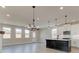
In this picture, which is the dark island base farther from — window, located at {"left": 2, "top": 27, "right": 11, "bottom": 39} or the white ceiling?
window, located at {"left": 2, "top": 27, "right": 11, "bottom": 39}

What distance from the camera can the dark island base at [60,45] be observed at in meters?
8.92

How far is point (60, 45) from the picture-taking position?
31.8ft

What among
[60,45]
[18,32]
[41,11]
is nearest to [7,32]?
[18,32]

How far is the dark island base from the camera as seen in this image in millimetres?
8922

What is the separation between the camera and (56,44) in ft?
33.5

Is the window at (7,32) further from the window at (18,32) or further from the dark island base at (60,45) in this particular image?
the dark island base at (60,45)

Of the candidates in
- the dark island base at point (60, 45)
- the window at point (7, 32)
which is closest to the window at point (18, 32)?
the window at point (7, 32)

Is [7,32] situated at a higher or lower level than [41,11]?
lower

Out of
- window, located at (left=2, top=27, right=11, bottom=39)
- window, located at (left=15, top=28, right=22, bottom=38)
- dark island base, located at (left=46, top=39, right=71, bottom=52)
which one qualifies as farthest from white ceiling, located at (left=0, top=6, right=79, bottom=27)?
window, located at (left=15, top=28, right=22, bottom=38)

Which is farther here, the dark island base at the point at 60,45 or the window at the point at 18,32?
the window at the point at 18,32

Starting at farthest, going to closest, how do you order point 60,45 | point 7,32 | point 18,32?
point 18,32 < point 7,32 < point 60,45

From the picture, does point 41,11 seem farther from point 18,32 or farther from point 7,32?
point 18,32
